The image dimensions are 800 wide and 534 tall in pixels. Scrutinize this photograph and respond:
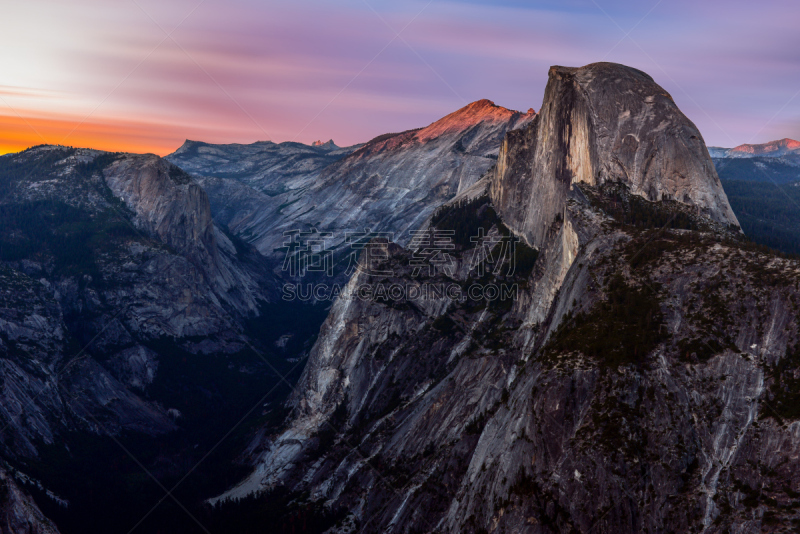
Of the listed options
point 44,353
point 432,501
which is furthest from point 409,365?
point 44,353

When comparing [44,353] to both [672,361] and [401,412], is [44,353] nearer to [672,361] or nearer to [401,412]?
[401,412]

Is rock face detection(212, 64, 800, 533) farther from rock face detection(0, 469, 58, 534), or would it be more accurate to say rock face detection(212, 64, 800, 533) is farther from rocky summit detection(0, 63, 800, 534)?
rock face detection(0, 469, 58, 534)

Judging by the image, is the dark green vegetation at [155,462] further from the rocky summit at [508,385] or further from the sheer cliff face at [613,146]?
the sheer cliff face at [613,146]

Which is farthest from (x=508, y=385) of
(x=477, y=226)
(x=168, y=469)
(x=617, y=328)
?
(x=168, y=469)

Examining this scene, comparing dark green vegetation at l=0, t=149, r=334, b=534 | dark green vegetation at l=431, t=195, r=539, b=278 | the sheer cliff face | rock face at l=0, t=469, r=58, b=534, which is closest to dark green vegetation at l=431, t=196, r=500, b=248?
dark green vegetation at l=431, t=195, r=539, b=278

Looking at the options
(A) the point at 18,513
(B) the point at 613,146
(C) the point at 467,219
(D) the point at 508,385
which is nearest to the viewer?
(D) the point at 508,385

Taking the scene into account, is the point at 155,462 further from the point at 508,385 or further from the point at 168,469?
the point at 508,385
